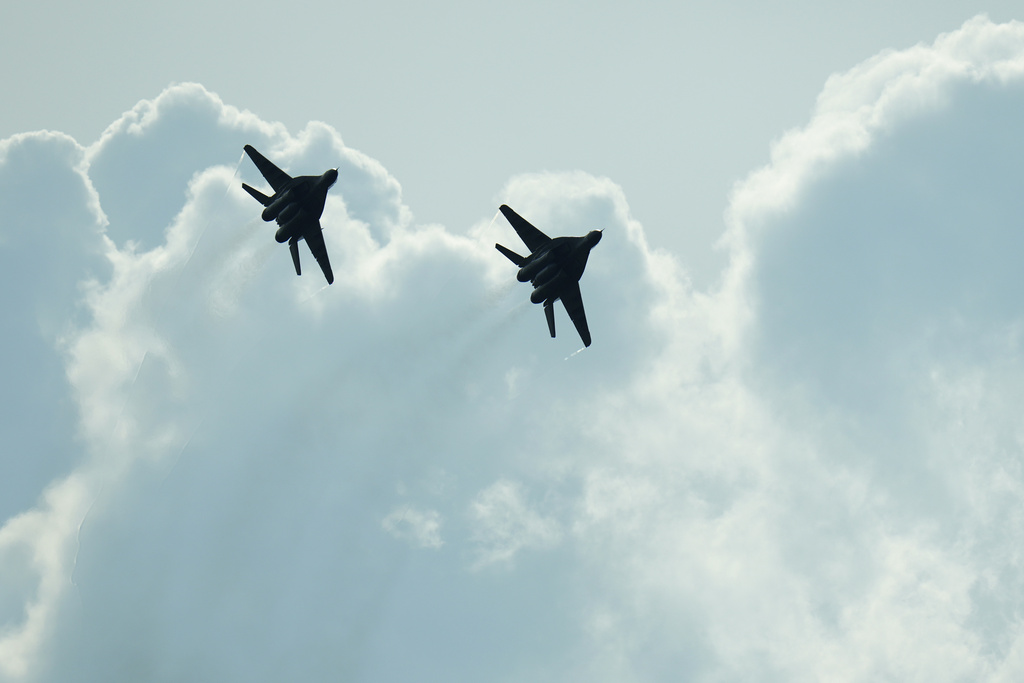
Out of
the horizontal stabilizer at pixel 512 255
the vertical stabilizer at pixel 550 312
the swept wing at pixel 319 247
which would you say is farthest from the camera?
the swept wing at pixel 319 247

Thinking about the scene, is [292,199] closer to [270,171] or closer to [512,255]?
[270,171]

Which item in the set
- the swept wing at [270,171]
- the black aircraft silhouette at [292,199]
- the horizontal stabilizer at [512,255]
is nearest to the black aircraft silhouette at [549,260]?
the horizontal stabilizer at [512,255]

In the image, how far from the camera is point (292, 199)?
334 feet

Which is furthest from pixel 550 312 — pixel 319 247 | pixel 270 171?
pixel 270 171

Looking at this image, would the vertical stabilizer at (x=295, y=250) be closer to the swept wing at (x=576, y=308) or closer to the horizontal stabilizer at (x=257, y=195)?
the horizontal stabilizer at (x=257, y=195)

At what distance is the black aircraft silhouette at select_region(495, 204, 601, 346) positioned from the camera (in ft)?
333

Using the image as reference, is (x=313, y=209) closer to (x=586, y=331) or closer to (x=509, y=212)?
(x=509, y=212)

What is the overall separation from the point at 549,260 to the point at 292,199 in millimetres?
30473

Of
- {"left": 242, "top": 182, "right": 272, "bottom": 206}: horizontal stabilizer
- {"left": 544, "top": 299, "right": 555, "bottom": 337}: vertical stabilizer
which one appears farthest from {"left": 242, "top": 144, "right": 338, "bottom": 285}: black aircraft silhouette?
{"left": 544, "top": 299, "right": 555, "bottom": 337}: vertical stabilizer

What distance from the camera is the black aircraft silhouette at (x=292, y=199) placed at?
10169 cm

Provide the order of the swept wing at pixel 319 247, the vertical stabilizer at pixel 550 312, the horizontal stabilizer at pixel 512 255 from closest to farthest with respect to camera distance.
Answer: the horizontal stabilizer at pixel 512 255
the vertical stabilizer at pixel 550 312
the swept wing at pixel 319 247

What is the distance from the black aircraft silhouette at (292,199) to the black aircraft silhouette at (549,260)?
21.5m

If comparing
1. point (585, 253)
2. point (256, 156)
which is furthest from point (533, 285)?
point (256, 156)

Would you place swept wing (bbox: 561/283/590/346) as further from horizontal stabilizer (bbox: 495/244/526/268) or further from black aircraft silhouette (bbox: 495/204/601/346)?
horizontal stabilizer (bbox: 495/244/526/268)
